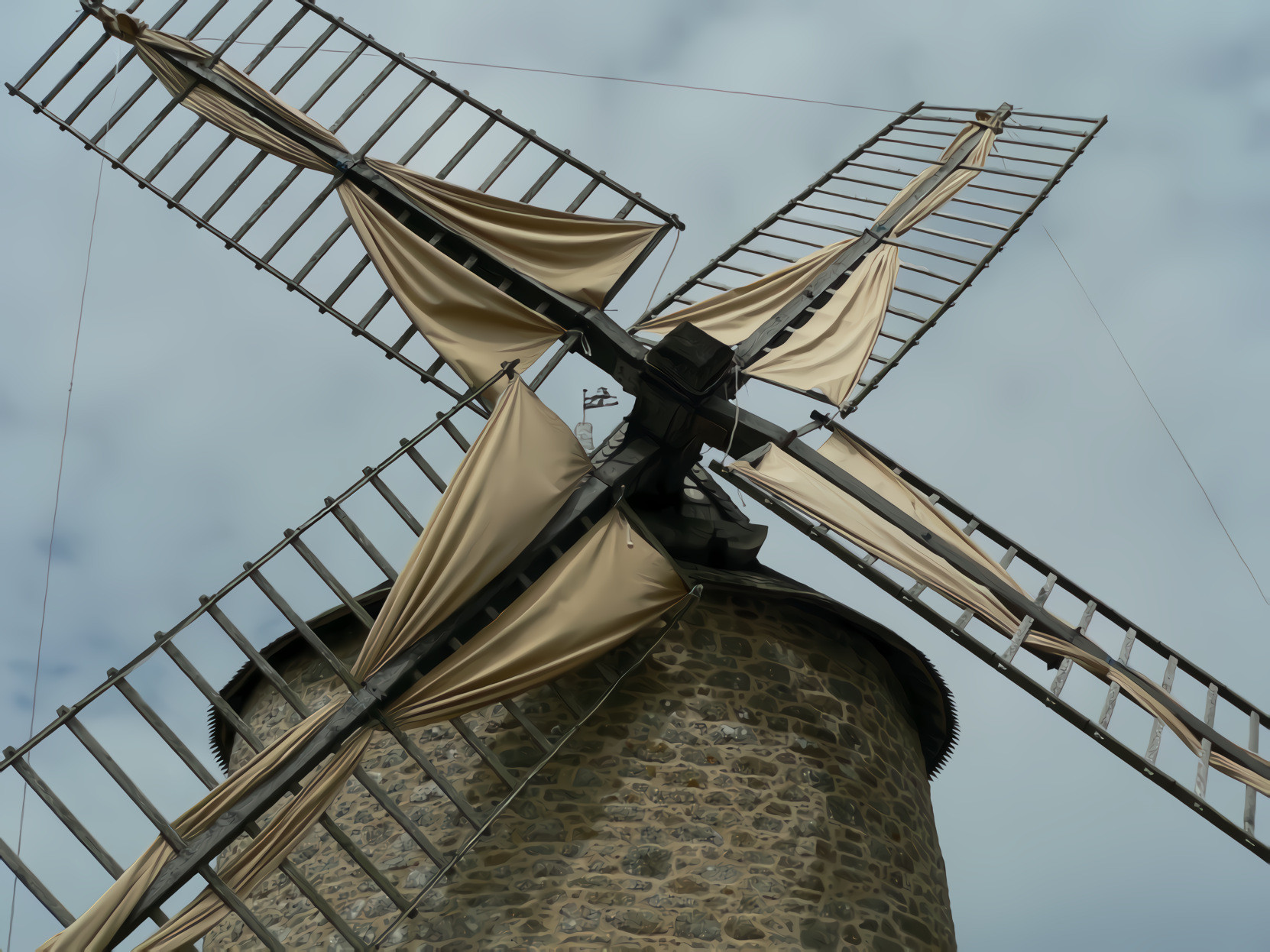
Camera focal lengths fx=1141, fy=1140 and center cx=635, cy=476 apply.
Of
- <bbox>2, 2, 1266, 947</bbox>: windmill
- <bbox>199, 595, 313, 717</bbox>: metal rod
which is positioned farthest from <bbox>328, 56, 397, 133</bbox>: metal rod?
<bbox>199, 595, 313, 717</bbox>: metal rod

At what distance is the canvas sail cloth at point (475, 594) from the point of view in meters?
4.01

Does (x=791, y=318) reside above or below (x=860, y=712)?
above

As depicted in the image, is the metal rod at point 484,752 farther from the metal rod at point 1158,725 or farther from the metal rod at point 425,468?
the metal rod at point 1158,725

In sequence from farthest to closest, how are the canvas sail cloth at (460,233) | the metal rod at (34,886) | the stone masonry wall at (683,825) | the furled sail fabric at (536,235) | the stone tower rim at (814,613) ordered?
the furled sail fabric at (536,235)
the canvas sail cloth at (460,233)
the stone tower rim at (814,613)
the stone masonry wall at (683,825)
the metal rod at (34,886)

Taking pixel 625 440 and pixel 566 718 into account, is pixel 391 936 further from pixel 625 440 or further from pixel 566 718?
pixel 625 440

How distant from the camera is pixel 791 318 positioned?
592cm

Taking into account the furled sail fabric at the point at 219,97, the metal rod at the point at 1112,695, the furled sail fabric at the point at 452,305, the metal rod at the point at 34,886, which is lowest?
the metal rod at the point at 34,886

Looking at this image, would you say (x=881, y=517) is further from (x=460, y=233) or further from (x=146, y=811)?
(x=146, y=811)

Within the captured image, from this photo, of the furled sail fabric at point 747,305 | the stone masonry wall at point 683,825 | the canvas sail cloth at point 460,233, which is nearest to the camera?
the stone masonry wall at point 683,825

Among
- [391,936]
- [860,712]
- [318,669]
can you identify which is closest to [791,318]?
[860,712]

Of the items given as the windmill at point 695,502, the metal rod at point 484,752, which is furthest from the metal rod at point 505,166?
the metal rod at point 484,752

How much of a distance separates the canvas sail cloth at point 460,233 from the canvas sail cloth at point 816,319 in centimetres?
47

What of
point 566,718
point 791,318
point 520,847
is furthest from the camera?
point 791,318

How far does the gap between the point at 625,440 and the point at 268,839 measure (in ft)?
7.80
